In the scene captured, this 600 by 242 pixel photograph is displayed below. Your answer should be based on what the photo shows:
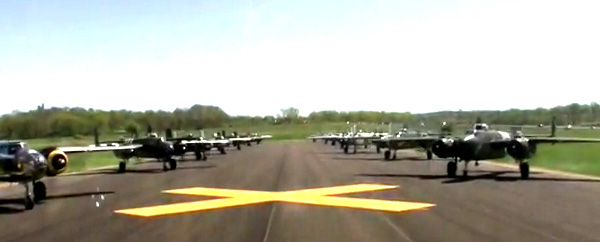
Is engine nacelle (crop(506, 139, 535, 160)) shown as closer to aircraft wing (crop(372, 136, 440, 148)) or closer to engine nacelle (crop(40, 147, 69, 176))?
aircraft wing (crop(372, 136, 440, 148))

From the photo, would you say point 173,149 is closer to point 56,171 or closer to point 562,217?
point 56,171

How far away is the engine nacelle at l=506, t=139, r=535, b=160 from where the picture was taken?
31.6 m

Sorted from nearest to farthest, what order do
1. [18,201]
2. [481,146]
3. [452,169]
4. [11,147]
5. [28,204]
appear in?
1. [28,204]
2. [11,147]
3. [18,201]
4. [452,169]
5. [481,146]

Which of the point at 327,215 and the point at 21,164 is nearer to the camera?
the point at 327,215

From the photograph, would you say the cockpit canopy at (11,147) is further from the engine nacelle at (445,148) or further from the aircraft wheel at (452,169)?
the engine nacelle at (445,148)

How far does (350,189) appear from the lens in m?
25.6

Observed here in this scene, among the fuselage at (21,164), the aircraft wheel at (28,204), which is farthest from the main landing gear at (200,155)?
the aircraft wheel at (28,204)

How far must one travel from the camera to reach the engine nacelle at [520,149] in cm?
3162

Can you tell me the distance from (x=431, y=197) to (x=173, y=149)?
25059mm

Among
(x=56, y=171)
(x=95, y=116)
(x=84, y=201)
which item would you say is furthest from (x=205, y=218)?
(x=95, y=116)

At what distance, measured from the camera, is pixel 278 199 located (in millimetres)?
21781

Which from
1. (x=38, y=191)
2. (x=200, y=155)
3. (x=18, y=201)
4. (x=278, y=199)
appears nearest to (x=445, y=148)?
(x=278, y=199)

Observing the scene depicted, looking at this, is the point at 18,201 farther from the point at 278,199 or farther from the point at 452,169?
the point at 452,169

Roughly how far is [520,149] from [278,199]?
13.8m
